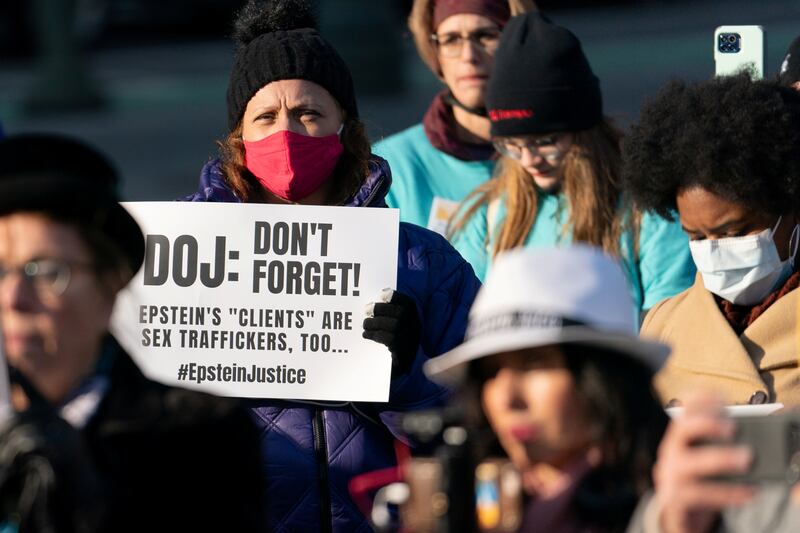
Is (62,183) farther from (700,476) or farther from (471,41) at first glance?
(471,41)

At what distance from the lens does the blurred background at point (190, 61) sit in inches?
722

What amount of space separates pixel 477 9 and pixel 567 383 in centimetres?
391

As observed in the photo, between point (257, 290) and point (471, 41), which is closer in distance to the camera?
point (257, 290)

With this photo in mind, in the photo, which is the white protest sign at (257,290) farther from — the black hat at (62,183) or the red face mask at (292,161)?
the black hat at (62,183)

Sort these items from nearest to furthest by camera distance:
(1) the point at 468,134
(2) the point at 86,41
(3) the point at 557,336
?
(3) the point at 557,336 < (1) the point at 468,134 < (2) the point at 86,41

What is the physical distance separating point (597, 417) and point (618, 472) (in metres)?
0.11

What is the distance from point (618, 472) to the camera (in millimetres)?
3152

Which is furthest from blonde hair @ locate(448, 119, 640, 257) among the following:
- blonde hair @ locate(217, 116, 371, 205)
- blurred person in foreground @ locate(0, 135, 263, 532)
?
blurred person in foreground @ locate(0, 135, 263, 532)

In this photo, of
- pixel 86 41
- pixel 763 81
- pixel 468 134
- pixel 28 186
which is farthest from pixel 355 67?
pixel 28 186

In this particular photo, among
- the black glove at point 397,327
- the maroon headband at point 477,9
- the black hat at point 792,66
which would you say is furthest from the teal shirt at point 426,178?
the black glove at point 397,327

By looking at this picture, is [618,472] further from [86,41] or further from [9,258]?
[86,41]

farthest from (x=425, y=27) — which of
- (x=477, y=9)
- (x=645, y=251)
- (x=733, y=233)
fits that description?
(x=733, y=233)

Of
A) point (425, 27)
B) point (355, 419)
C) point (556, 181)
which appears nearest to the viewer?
point (355, 419)

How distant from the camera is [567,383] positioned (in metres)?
3.10
